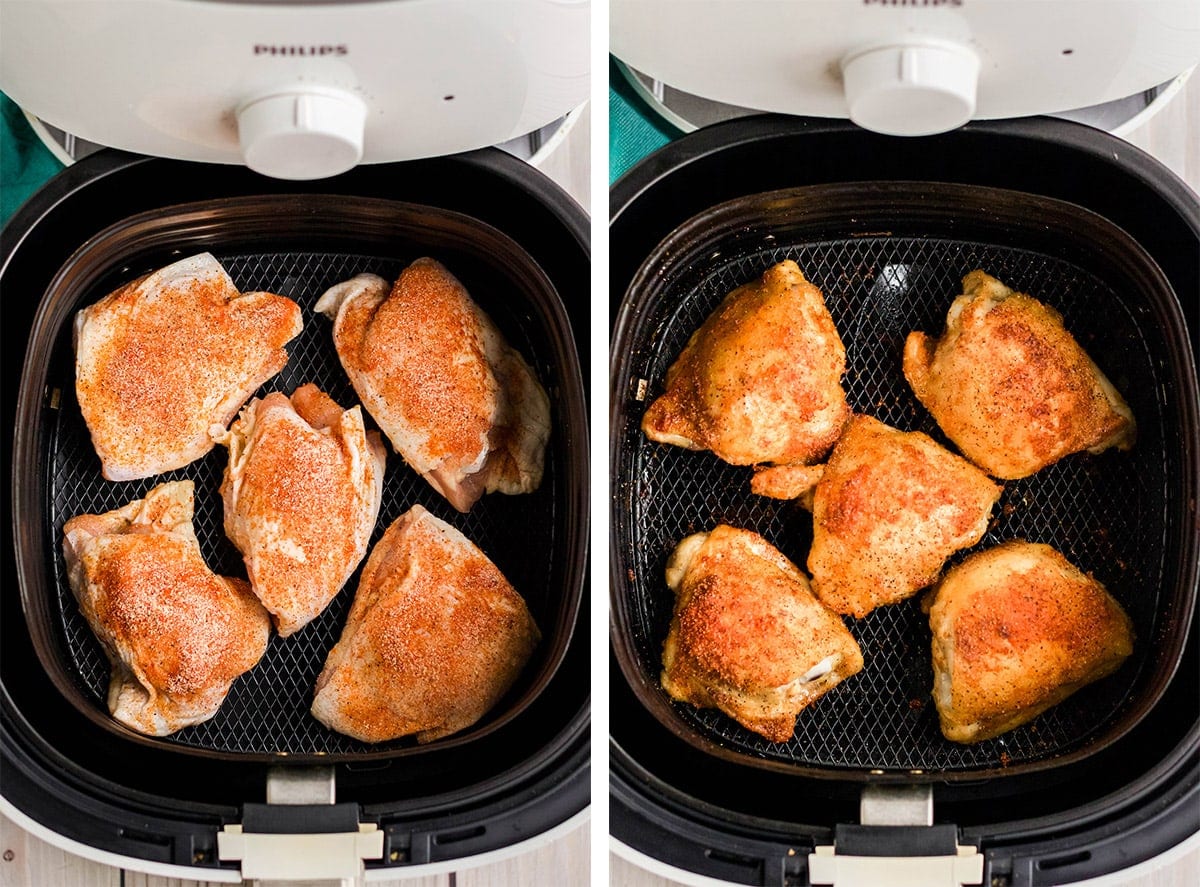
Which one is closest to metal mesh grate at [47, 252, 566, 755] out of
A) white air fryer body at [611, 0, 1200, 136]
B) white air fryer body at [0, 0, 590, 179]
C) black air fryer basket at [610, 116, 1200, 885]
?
black air fryer basket at [610, 116, 1200, 885]

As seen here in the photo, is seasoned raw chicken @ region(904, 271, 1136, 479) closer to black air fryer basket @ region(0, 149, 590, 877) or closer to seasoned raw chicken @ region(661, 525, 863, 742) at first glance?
seasoned raw chicken @ region(661, 525, 863, 742)

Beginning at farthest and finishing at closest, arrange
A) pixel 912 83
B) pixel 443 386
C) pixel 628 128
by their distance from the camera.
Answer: pixel 443 386
pixel 628 128
pixel 912 83

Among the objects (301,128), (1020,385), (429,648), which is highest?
(301,128)

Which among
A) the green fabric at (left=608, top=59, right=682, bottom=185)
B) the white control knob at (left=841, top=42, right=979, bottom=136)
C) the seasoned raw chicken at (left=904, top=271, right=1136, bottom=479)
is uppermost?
the green fabric at (left=608, top=59, right=682, bottom=185)

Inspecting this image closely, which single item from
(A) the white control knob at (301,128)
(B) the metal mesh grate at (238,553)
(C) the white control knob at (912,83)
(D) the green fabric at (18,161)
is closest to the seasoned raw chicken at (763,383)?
(B) the metal mesh grate at (238,553)

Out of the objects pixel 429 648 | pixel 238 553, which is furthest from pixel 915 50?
pixel 238 553

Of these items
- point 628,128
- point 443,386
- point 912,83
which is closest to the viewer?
point 912,83

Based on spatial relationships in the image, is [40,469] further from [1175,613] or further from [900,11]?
[1175,613]

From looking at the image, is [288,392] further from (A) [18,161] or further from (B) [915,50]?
(B) [915,50]
